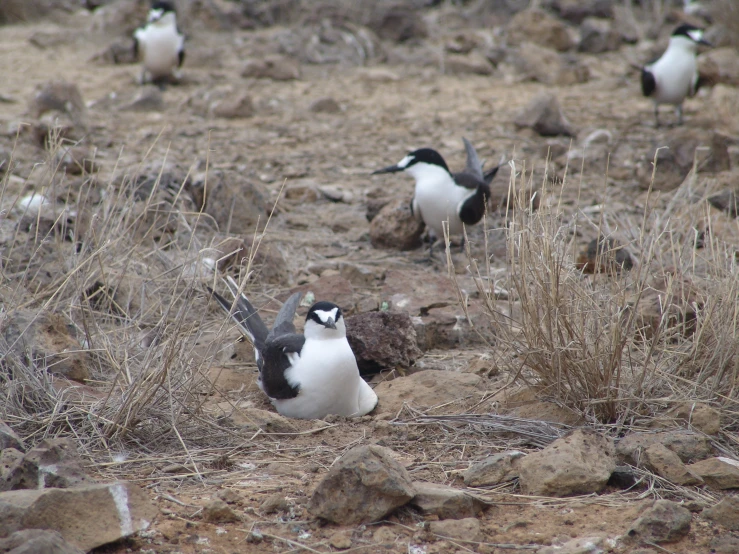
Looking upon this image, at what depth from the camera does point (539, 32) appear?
1148 centimetres

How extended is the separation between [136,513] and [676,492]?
171cm

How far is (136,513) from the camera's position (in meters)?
2.47

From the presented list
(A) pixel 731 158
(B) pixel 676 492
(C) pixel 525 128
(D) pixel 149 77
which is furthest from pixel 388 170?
(D) pixel 149 77

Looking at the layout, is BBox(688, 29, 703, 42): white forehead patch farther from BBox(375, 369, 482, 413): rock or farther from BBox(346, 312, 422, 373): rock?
BBox(375, 369, 482, 413): rock

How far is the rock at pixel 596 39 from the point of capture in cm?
1152

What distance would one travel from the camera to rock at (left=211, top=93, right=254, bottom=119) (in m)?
8.58

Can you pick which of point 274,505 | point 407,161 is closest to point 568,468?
point 274,505

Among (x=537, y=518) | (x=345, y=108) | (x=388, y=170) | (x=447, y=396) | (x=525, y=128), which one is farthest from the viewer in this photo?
(x=345, y=108)

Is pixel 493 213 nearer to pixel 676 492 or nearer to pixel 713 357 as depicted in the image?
pixel 713 357

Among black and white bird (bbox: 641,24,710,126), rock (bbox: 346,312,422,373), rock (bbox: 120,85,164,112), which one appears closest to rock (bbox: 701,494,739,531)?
rock (bbox: 346,312,422,373)

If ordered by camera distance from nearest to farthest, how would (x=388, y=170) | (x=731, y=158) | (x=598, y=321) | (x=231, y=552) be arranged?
1. (x=231, y=552)
2. (x=598, y=321)
3. (x=388, y=170)
4. (x=731, y=158)

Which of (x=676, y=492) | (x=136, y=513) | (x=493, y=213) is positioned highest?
(x=136, y=513)

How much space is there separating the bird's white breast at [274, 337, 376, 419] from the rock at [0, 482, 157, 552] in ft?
4.08

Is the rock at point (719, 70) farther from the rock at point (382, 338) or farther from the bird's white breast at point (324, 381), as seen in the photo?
the bird's white breast at point (324, 381)
